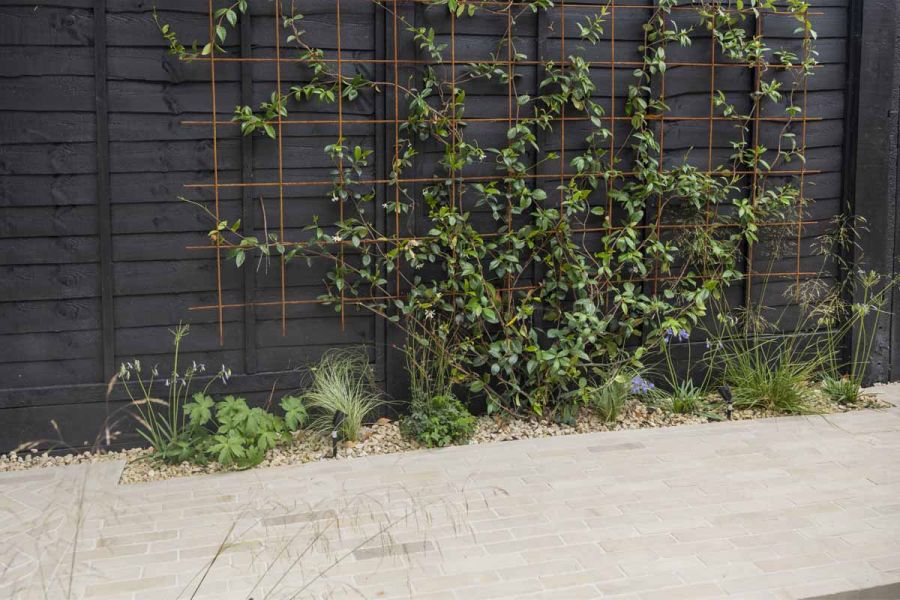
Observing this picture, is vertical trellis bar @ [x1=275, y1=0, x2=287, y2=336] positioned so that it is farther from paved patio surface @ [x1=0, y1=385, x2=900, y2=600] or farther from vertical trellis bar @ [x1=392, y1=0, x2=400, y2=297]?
paved patio surface @ [x1=0, y1=385, x2=900, y2=600]

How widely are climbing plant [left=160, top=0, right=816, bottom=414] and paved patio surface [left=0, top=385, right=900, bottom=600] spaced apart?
1.91 ft

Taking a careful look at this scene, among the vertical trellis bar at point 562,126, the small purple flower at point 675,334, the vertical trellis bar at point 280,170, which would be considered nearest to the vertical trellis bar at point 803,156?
the small purple flower at point 675,334

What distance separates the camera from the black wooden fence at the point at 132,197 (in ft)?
13.7

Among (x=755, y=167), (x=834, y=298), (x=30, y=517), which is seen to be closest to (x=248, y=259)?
(x=30, y=517)

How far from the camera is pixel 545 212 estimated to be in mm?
4785

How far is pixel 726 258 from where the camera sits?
5.12 m

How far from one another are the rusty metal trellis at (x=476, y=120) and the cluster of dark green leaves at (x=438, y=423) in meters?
0.55

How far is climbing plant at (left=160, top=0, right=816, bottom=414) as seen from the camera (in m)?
4.59

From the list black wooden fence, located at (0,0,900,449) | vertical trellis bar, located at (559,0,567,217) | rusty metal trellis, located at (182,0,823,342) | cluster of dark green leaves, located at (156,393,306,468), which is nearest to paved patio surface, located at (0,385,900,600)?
cluster of dark green leaves, located at (156,393,306,468)

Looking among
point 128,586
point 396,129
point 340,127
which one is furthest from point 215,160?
point 128,586

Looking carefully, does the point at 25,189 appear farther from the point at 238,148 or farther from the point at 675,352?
the point at 675,352

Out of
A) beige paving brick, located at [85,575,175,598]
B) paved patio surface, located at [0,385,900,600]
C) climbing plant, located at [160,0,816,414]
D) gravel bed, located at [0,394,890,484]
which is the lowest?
beige paving brick, located at [85,575,175,598]

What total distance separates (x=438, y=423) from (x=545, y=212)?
1153mm

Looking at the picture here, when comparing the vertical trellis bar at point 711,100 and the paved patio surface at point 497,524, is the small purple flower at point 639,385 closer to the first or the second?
the paved patio surface at point 497,524
